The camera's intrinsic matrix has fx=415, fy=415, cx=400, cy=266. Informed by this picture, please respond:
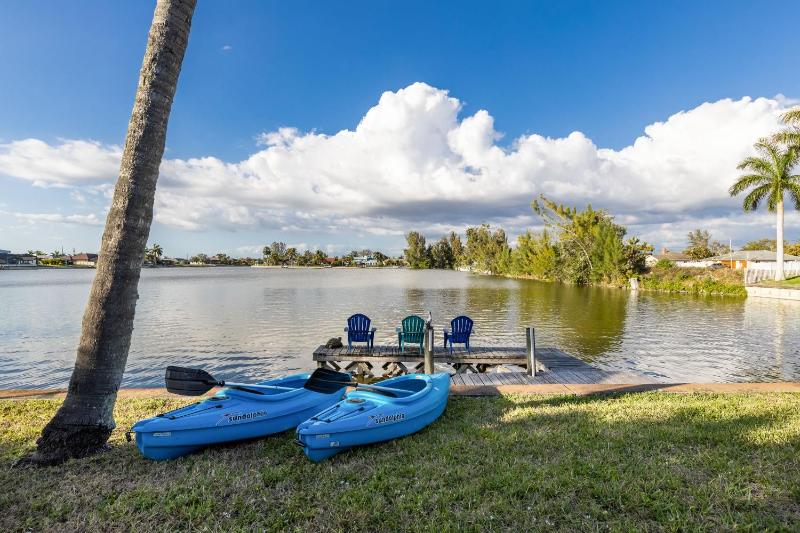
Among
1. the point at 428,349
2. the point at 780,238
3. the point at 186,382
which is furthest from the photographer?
the point at 780,238

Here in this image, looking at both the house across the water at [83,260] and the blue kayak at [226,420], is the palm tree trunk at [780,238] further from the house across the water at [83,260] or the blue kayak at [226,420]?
the house across the water at [83,260]

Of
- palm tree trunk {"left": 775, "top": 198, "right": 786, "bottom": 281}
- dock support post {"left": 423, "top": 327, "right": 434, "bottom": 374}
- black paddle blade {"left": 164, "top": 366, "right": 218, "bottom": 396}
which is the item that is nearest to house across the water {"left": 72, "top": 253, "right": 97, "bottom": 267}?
dock support post {"left": 423, "top": 327, "right": 434, "bottom": 374}

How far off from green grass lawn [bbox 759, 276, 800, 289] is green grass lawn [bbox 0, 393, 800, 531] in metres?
35.8

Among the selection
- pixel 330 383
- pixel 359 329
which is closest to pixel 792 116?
pixel 359 329

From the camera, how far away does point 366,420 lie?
4.72 m

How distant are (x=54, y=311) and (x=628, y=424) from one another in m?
31.7

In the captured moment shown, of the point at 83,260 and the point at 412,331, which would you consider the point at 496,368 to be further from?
the point at 83,260

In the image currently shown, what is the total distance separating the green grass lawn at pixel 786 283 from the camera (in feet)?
104

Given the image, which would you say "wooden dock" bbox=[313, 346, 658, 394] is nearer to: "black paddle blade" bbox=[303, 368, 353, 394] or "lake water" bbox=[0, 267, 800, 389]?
"lake water" bbox=[0, 267, 800, 389]

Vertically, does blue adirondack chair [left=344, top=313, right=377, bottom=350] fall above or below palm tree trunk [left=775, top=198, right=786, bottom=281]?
below

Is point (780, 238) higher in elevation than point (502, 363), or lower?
higher

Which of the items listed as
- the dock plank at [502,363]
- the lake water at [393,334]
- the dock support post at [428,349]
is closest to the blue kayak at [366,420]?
the dock plank at [502,363]

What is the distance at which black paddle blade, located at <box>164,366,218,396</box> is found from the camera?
512 centimetres

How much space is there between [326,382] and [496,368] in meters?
8.06
